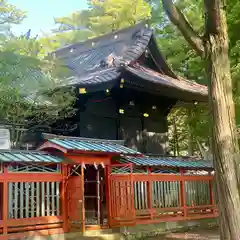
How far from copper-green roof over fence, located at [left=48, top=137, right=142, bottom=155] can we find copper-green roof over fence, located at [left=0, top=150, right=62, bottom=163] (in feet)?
1.44

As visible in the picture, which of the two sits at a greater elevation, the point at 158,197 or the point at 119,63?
the point at 119,63

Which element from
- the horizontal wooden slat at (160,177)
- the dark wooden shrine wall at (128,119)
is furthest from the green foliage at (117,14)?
the horizontal wooden slat at (160,177)

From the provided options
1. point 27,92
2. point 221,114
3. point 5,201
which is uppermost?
point 27,92

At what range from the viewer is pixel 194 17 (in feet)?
68.3

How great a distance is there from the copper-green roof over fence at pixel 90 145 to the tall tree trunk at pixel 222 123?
504cm

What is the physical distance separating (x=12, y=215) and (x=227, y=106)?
19.7 feet

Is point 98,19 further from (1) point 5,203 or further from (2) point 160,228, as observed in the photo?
(1) point 5,203

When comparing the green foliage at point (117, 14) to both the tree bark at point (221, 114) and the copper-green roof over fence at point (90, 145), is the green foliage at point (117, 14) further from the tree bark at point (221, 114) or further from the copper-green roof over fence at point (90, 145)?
the tree bark at point (221, 114)

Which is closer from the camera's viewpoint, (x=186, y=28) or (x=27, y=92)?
(x=186, y=28)

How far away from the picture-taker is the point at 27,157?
9781 millimetres

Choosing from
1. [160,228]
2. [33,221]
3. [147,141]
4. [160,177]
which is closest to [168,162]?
[160,177]

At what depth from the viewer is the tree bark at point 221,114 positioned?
239 inches

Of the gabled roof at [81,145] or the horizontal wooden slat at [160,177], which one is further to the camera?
the horizontal wooden slat at [160,177]

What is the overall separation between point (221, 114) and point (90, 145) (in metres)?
5.68
